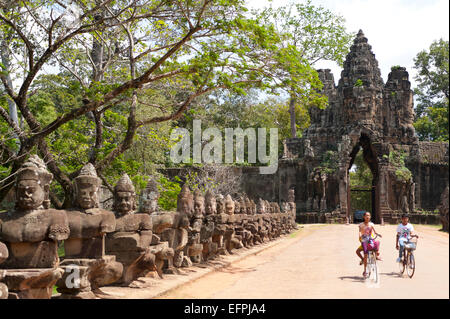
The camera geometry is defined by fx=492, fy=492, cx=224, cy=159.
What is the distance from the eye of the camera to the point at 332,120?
38938 millimetres

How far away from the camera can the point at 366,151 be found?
38375mm

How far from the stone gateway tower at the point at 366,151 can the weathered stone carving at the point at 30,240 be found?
101 ft

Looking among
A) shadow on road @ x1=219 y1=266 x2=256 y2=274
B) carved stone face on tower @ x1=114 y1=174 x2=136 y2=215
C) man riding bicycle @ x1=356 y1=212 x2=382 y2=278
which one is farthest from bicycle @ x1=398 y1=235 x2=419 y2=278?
carved stone face on tower @ x1=114 y1=174 x2=136 y2=215

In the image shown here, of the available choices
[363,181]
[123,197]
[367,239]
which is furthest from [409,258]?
[363,181]

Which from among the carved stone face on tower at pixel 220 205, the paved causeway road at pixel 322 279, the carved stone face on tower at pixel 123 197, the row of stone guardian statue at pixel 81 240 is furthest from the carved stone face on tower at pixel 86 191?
the carved stone face on tower at pixel 220 205

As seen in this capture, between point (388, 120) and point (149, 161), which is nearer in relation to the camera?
point (149, 161)

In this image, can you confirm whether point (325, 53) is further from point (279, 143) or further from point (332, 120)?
point (279, 143)

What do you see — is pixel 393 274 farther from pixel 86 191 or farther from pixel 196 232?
pixel 86 191

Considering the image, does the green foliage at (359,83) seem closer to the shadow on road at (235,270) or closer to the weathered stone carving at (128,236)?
the shadow on road at (235,270)

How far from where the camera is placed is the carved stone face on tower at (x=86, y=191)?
669 centimetres

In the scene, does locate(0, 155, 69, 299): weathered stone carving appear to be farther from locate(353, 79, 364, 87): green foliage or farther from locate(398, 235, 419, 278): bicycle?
locate(353, 79, 364, 87): green foliage
